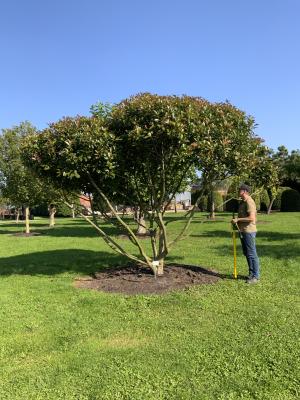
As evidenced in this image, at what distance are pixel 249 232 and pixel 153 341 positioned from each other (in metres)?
3.12

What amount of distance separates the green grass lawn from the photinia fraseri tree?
5.83ft

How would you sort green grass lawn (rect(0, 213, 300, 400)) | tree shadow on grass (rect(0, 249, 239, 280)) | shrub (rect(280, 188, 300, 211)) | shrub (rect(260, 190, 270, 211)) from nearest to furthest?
1. green grass lawn (rect(0, 213, 300, 400))
2. tree shadow on grass (rect(0, 249, 239, 280))
3. shrub (rect(260, 190, 270, 211))
4. shrub (rect(280, 188, 300, 211))

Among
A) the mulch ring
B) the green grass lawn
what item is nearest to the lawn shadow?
the mulch ring

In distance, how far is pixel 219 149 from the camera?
6977 millimetres

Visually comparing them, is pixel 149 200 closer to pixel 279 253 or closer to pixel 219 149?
pixel 219 149

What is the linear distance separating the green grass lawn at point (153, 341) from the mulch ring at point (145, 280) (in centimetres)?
29

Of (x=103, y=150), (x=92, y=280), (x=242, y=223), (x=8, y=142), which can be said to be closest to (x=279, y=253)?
(x=242, y=223)

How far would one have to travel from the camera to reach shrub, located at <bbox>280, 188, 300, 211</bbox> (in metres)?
33.4

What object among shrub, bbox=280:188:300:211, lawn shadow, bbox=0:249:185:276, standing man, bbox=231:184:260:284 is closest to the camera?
standing man, bbox=231:184:260:284

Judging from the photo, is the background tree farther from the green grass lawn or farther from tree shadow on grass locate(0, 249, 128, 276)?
the green grass lawn

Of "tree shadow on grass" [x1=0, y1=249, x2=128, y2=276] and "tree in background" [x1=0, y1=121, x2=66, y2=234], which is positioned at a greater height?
"tree in background" [x1=0, y1=121, x2=66, y2=234]

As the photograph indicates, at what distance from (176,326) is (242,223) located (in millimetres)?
2675

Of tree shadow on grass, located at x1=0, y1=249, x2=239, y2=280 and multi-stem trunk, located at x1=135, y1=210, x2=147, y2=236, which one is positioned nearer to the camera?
multi-stem trunk, located at x1=135, y1=210, x2=147, y2=236

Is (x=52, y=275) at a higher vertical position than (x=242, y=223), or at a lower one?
lower
